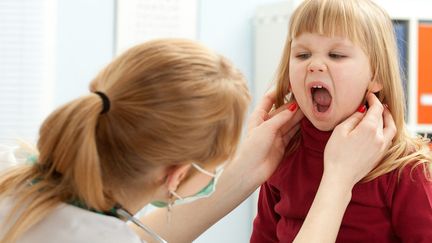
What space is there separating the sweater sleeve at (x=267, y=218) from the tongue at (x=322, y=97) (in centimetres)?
23

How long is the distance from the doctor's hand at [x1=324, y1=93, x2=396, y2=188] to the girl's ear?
68 mm

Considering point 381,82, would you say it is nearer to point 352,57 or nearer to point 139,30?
point 352,57

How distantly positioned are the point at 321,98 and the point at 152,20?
1.58m

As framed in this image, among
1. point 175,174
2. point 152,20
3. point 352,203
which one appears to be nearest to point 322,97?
point 352,203

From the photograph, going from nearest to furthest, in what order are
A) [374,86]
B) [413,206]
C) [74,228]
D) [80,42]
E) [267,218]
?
[74,228]
[413,206]
[374,86]
[267,218]
[80,42]

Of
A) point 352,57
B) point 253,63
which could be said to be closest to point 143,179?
point 352,57

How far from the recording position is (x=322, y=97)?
56.2 inches

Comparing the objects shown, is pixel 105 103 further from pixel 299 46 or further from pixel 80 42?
pixel 80 42

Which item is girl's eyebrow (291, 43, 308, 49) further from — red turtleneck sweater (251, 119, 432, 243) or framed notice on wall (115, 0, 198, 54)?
framed notice on wall (115, 0, 198, 54)

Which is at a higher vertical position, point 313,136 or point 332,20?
point 332,20

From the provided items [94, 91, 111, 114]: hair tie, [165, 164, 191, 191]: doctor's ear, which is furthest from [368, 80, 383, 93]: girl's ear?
[94, 91, 111, 114]: hair tie

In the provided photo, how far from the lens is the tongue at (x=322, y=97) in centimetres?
142

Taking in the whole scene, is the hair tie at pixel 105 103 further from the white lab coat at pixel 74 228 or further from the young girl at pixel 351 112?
the young girl at pixel 351 112

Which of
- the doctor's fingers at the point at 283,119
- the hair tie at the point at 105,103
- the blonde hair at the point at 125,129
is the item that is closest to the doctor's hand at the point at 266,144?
the doctor's fingers at the point at 283,119
